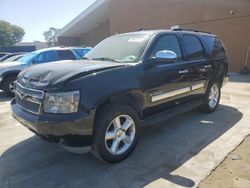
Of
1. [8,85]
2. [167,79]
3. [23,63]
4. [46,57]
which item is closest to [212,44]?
[167,79]

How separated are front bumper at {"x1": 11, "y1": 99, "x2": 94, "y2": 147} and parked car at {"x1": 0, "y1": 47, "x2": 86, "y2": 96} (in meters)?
6.55

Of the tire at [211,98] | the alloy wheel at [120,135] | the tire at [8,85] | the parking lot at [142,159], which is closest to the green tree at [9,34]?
the tire at [8,85]

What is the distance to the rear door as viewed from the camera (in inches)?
198

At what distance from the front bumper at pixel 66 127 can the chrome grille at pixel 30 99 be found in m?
0.13

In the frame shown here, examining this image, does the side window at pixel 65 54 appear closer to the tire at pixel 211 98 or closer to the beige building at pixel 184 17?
the tire at pixel 211 98

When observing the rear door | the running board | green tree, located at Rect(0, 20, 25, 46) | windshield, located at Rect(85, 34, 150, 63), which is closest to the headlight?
windshield, located at Rect(85, 34, 150, 63)

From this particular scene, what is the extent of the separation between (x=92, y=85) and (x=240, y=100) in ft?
18.7

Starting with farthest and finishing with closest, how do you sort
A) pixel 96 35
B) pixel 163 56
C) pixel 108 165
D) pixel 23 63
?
pixel 96 35 → pixel 23 63 → pixel 163 56 → pixel 108 165

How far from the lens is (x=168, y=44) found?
15.2 feet

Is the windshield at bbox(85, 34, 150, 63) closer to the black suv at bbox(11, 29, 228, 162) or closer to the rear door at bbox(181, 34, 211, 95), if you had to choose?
the black suv at bbox(11, 29, 228, 162)

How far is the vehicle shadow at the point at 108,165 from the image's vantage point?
329 centimetres

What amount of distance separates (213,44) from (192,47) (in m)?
1.08

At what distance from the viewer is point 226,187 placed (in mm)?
3125

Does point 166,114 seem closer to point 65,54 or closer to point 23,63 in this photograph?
point 65,54
